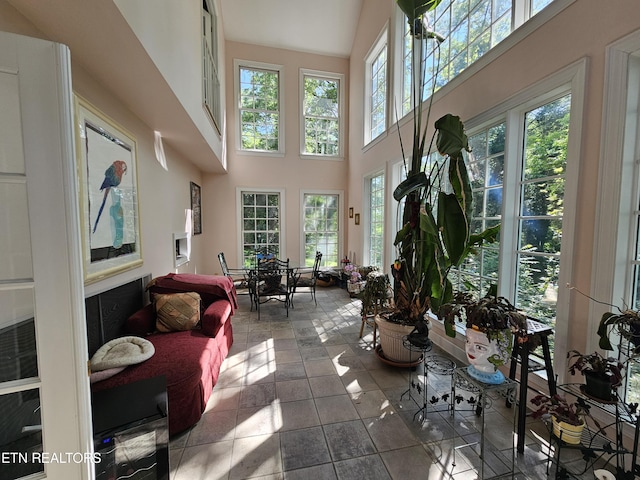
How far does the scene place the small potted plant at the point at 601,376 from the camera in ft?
4.55

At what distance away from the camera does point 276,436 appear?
178 centimetres

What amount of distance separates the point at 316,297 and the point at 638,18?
4.79 meters

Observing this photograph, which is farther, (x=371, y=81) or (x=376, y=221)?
(x=371, y=81)

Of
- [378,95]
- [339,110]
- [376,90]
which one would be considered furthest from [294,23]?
[378,95]

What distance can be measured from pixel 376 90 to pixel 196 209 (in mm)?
4161

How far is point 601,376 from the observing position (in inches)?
56.1

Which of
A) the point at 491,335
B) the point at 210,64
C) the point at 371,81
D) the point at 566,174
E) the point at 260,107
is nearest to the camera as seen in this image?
the point at 491,335

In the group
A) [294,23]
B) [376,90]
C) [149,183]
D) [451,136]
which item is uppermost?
[294,23]

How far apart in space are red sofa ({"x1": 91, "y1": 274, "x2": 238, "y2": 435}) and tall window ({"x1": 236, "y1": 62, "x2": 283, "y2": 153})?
13.3 ft

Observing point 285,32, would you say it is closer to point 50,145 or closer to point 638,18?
point 638,18

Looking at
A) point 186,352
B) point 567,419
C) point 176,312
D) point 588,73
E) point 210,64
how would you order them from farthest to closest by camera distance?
point 210,64, point 176,312, point 186,352, point 588,73, point 567,419

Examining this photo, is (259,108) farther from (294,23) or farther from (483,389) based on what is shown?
(483,389)

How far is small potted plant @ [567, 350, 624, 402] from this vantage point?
1.39 m

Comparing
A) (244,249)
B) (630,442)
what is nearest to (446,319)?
(630,442)
